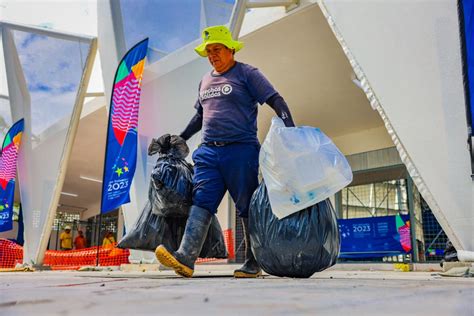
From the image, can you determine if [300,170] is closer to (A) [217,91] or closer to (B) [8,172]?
(A) [217,91]

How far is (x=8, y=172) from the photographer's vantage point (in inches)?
379

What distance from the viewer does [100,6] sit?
7.51 m

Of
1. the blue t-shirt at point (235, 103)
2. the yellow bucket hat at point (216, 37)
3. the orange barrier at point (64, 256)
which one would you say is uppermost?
the yellow bucket hat at point (216, 37)

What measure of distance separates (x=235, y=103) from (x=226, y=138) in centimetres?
21

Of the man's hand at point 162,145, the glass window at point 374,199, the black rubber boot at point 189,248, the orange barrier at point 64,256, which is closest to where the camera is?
the black rubber boot at point 189,248

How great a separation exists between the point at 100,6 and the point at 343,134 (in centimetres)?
636

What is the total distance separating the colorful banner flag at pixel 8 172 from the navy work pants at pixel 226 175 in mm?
8147

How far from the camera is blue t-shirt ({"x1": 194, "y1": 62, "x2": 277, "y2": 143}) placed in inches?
97.4

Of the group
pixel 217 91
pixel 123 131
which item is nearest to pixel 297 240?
pixel 217 91

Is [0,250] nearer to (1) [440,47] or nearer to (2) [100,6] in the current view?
(2) [100,6]

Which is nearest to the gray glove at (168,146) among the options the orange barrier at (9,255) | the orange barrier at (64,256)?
the orange barrier at (64,256)

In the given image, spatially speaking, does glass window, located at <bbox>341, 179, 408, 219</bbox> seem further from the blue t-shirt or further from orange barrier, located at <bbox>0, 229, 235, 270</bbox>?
the blue t-shirt

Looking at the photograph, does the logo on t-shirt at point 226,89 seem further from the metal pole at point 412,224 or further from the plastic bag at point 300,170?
the metal pole at point 412,224

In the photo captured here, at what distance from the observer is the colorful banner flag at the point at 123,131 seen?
228 inches
